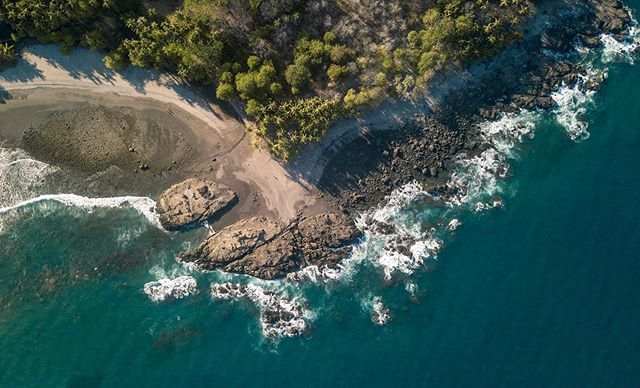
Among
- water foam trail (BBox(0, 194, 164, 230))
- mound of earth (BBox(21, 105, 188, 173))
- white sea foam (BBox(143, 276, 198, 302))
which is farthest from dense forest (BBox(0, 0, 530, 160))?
white sea foam (BBox(143, 276, 198, 302))

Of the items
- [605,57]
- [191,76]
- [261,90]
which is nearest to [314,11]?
[261,90]

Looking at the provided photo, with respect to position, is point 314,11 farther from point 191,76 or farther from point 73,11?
point 73,11

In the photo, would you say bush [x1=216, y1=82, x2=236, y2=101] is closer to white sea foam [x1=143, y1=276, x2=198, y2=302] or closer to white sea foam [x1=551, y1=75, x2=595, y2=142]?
white sea foam [x1=143, y1=276, x2=198, y2=302]

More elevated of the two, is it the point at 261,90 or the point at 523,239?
the point at 261,90

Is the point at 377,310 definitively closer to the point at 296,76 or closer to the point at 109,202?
the point at 296,76

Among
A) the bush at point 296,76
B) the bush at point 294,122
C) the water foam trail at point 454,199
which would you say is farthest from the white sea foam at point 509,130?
the bush at point 296,76

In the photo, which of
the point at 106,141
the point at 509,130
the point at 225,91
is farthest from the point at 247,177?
the point at 509,130
